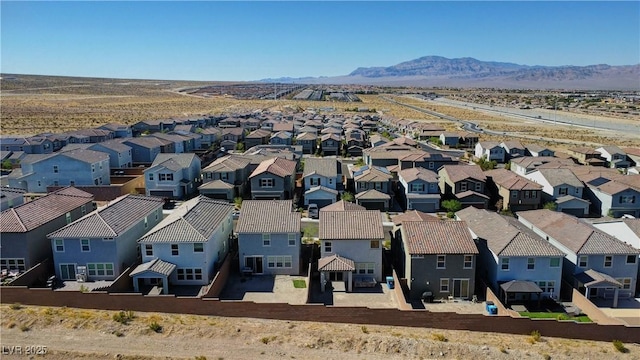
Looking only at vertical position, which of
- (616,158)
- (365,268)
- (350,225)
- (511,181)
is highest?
(350,225)

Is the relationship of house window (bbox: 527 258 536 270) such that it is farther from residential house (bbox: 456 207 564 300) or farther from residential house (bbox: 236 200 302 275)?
residential house (bbox: 236 200 302 275)

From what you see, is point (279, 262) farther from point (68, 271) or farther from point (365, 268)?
point (68, 271)

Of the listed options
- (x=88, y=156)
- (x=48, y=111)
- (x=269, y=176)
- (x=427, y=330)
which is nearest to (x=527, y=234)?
(x=427, y=330)

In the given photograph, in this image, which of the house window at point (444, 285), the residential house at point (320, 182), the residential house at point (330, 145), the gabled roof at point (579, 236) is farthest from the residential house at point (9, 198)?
the residential house at point (330, 145)

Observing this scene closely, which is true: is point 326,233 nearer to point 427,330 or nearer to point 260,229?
point 260,229

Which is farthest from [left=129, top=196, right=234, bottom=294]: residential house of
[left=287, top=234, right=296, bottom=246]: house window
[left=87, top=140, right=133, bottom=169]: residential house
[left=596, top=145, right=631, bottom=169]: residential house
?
[left=596, top=145, right=631, bottom=169]: residential house

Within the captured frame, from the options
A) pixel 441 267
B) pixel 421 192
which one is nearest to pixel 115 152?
pixel 421 192
